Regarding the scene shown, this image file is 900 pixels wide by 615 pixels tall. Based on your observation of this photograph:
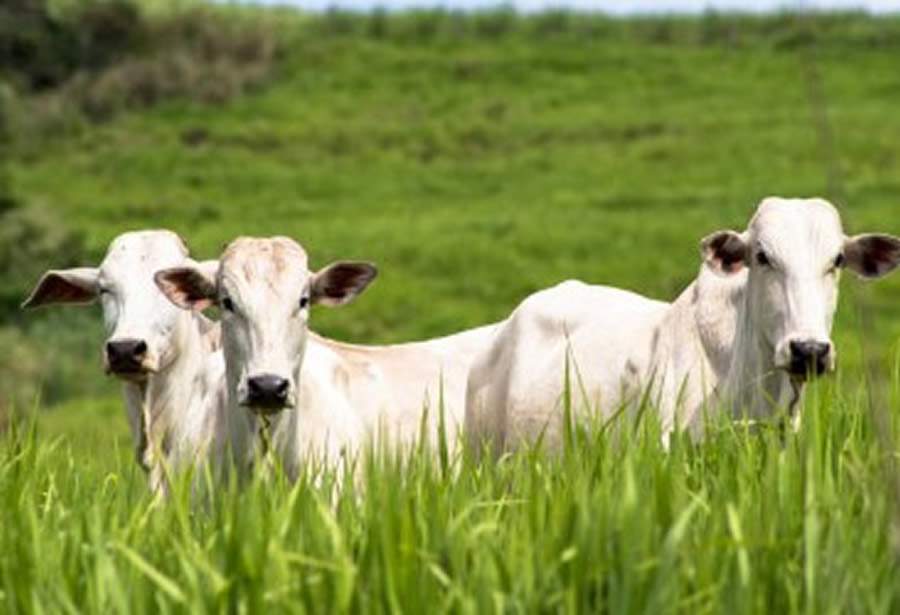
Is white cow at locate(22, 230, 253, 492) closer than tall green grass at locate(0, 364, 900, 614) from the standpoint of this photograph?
No

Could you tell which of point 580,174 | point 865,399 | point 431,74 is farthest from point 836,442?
point 431,74

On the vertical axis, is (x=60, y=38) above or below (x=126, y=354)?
above

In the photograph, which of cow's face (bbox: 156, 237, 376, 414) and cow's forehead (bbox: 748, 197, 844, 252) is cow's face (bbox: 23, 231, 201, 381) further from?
cow's forehead (bbox: 748, 197, 844, 252)

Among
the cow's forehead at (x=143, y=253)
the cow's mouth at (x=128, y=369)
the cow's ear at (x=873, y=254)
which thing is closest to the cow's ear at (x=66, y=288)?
the cow's forehead at (x=143, y=253)

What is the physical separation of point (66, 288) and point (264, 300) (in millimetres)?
1526

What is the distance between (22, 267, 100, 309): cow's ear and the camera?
401 inches

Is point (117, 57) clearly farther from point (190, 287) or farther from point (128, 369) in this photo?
point (190, 287)

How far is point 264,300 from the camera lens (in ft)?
29.8

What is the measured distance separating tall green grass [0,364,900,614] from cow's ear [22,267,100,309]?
8.33 feet

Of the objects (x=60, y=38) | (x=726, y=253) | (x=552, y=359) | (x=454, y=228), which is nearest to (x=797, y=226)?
(x=726, y=253)

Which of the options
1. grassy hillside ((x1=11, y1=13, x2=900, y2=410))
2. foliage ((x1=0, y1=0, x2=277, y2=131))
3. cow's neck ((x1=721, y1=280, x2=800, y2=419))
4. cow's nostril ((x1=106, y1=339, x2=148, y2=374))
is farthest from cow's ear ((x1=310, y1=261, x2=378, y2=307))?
foliage ((x1=0, y1=0, x2=277, y2=131))

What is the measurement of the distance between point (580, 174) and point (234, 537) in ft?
145

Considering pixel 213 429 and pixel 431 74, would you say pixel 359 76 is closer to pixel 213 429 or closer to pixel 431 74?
pixel 431 74

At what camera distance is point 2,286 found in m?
38.4
